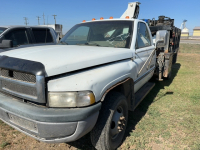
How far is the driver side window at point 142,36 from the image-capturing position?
3.39 metres

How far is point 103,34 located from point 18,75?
1909 mm

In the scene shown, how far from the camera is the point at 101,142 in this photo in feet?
7.43

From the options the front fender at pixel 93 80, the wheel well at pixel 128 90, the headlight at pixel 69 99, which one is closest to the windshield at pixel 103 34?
the wheel well at pixel 128 90

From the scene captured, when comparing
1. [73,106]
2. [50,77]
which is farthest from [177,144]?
[50,77]

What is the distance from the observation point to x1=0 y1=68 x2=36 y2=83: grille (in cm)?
190

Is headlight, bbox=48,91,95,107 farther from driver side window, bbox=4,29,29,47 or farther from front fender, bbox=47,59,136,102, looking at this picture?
driver side window, bbox=4,29,29,47

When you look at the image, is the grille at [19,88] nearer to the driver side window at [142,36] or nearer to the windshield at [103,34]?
the windshield at [103,34]

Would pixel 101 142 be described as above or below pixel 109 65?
below

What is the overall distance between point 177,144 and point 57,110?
218 cm

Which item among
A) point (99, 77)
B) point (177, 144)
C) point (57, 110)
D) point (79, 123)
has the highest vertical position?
point (99, 77)

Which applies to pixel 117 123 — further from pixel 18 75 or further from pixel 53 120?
pixel 18 75

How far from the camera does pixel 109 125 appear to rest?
2244 mm

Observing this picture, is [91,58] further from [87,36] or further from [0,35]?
[0,35]

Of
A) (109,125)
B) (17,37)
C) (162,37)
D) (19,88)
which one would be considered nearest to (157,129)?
(109,125)
